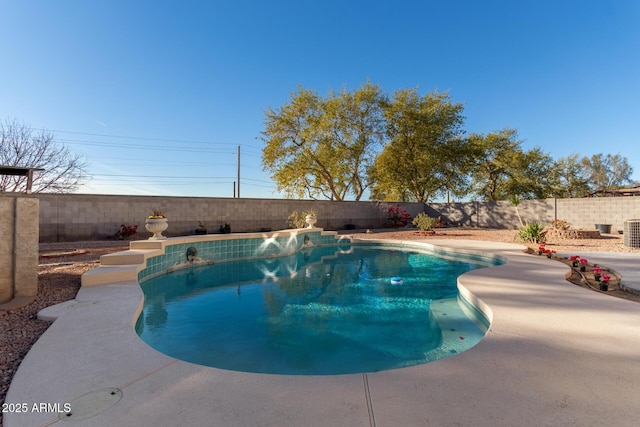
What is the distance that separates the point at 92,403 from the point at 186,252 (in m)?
6.46

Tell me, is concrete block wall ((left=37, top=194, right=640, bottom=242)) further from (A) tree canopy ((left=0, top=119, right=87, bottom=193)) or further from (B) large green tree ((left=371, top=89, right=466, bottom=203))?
(A) tree canopy ((left=0, top=119, right=87, bottom=193))

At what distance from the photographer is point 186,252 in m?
7.74

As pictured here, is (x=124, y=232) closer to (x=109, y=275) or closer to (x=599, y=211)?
(x=109, y=275)

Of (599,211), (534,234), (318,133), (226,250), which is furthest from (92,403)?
(599,211)

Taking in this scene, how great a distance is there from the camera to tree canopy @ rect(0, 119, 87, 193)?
52.3 ft

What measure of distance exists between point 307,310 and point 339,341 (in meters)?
1.20

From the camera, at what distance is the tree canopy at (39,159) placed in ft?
52.3

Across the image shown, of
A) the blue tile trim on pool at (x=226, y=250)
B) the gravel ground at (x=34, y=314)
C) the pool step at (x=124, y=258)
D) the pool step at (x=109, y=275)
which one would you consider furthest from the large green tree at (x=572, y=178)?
the gravel ground at (x=34, y=314)

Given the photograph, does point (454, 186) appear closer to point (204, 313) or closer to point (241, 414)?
point (204, 313)

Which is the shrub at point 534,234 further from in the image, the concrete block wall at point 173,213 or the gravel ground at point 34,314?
the gravel ground at point 34,314

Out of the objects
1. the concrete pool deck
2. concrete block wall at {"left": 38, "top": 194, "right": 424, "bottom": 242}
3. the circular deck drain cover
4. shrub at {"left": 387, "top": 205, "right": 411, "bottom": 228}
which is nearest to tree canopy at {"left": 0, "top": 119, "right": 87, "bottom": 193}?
concrete block wall at {"left": 38, "top": 194, "right": 424, "bottom": 242}

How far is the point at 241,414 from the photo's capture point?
5.11 ft

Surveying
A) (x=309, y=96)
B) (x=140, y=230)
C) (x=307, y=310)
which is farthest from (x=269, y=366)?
(x=309, y=96)

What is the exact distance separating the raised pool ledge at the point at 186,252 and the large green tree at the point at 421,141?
38.2 ft
